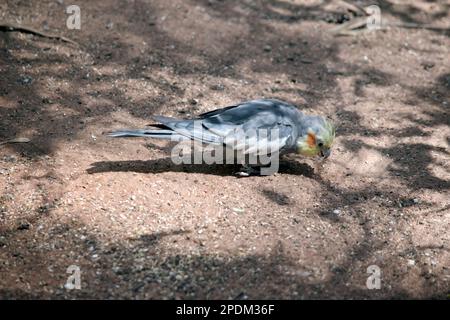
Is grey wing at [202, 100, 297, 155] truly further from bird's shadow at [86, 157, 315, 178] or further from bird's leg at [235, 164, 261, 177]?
bird's shadow at [86, 157, 315, 178]

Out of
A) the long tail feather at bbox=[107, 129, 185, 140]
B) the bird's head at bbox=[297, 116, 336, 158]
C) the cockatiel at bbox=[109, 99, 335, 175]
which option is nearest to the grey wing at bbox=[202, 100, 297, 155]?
the cockatiel at bbox=[109, 99, 335, 175]

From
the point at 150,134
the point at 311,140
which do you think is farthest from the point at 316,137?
the point at 150,134

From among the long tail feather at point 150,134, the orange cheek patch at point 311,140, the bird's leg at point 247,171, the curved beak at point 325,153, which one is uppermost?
the long tail feather at point 150,134

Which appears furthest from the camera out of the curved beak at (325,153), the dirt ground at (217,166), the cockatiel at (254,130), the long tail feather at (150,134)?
the curved beak at (325,153)

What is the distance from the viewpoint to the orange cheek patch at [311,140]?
5.57m

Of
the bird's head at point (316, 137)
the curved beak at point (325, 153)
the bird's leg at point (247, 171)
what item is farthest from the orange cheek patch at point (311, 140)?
the bird's leg at point (247, 171)

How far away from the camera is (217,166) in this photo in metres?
5.77

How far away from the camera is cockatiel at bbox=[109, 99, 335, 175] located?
5.30m

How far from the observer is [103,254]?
4.36 metres

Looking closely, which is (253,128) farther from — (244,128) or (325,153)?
(325,153)

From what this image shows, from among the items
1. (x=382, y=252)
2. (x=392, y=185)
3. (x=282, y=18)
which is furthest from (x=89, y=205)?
(x=282, y=18)

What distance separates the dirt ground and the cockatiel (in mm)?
308

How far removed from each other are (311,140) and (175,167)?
4.27ft

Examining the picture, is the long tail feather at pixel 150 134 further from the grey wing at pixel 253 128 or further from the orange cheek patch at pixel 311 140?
the orange cheek patch at pixel 311 140
